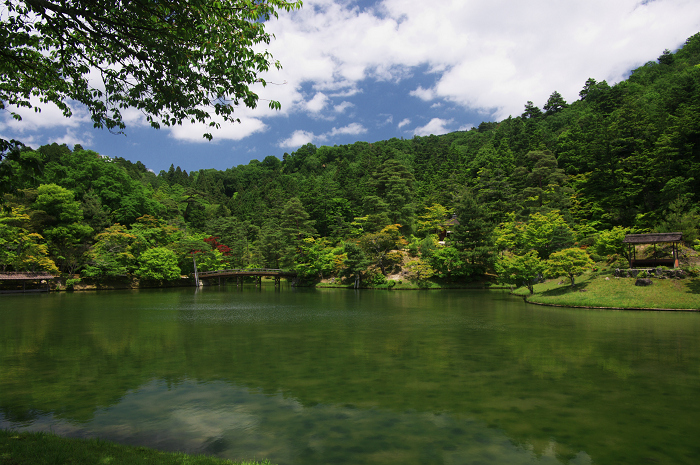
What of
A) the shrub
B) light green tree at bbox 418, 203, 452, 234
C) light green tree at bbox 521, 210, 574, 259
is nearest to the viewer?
light green tree at bbox 521, 210, 574, 259

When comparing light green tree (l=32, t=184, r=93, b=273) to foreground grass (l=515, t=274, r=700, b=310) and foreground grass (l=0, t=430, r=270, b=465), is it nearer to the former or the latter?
foreground grass (l=0, t=430, r=270, b=465)

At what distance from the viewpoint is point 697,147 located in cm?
3309

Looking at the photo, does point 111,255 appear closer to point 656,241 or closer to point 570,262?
Result: point 570,262

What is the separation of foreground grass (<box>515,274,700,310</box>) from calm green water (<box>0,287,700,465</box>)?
429 cm

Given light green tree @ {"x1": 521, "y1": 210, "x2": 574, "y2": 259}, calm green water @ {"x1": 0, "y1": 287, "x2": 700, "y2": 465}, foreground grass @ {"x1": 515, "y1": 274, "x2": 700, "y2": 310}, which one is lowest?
calm green water @ {"x1": 0, "y1": 287, "x2": 700, "y2": 465}

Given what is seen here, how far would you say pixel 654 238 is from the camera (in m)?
22.3

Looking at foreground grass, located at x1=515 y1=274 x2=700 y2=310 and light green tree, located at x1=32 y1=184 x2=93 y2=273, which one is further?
light green tree, located at x1=32 y1=184 x2=93 y2=273

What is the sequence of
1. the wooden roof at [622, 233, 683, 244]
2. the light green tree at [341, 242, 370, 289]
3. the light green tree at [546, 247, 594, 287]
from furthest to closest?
1. the light green tree at [341, 242, 370, 289]
2. the light green tree at [546, 247, 594, 287]
3. the wooden roof at [622, 233, 683, 244]

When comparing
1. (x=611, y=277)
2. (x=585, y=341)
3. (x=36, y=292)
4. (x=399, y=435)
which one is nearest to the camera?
(x=399, y=435)

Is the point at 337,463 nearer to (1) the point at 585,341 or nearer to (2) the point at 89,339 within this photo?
(1) the point at 585,341

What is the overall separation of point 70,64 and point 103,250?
4101 cm

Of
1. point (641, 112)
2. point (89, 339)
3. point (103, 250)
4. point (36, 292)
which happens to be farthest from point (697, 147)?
point (36, 292)

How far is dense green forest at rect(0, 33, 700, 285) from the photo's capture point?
33.0 metres

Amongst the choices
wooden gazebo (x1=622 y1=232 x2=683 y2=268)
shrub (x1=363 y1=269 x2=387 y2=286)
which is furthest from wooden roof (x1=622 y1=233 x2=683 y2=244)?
shrub (x1=363 y1=269 x2=387 y2=286)
